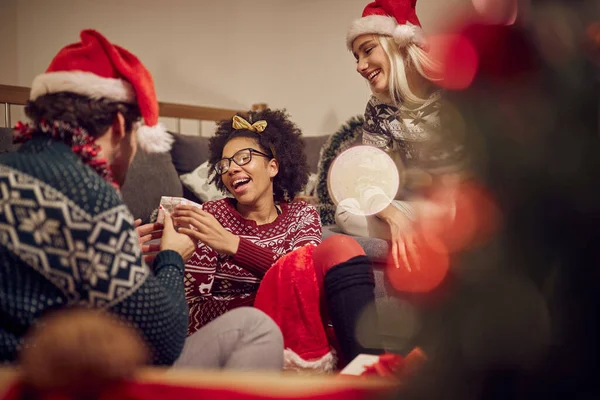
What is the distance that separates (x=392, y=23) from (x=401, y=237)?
0.80 metres

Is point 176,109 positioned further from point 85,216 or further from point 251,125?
point 85,216

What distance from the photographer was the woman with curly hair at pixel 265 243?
43.3 inches

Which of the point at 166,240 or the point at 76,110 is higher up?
the point at 76,110

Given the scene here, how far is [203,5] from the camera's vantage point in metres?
3.09

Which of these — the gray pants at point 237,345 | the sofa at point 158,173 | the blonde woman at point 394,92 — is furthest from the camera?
the sofa at point 158,173

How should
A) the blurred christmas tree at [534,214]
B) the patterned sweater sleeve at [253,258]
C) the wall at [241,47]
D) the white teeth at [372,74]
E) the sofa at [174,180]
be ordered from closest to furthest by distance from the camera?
the blurred christmas tree at [534,214] → the patterned sweater sleeve at [253,258] → the sofa at [174,180] → the white teeth at [372,74] → the wall at [241,47]

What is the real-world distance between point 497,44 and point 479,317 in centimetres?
34

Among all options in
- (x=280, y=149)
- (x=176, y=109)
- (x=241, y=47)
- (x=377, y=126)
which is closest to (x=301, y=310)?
(x=280, y=149)

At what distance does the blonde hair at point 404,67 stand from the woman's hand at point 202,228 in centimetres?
81

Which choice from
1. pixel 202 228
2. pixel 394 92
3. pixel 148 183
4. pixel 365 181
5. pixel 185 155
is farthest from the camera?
pixel 185 155

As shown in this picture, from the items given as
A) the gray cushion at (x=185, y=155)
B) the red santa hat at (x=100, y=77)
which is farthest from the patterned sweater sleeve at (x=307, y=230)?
the gray cushion at (x=185, y=155)

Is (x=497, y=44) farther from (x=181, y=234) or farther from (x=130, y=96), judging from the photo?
(x=181, y=234)

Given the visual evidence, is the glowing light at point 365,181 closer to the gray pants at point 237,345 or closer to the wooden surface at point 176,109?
the gray pants at point 237,345

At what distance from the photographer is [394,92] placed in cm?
170
